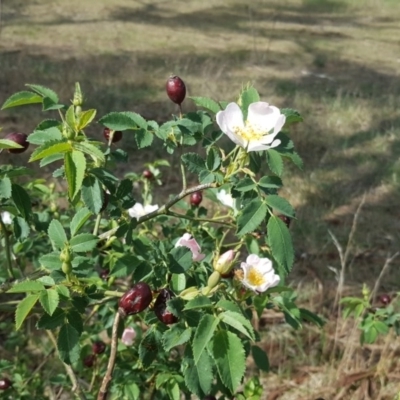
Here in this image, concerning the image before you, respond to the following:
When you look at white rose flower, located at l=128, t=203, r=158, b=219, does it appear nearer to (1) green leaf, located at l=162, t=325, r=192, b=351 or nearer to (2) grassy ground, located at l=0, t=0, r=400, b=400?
(1) green leaf, located at l=162, t=325, r=192, b=351

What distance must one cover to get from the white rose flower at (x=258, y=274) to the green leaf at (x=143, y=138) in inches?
11.4

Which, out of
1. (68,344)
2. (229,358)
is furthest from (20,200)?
(229,358)

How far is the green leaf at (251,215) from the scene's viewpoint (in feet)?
3.49

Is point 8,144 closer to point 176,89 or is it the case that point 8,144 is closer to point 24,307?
point 24,307

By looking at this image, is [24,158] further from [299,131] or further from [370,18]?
[370,18]

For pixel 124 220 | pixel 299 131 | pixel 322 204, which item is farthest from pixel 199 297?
pixel 299 131

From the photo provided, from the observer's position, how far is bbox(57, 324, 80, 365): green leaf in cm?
108

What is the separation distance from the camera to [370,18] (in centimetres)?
889

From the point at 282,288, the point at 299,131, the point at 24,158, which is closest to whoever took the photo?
the point at 282,288

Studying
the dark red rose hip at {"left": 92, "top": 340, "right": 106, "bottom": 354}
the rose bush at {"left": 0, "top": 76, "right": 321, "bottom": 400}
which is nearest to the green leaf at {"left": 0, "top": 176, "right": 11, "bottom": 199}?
the rose bush at {"left": 0, "top": 76, "right": 321, "bottom": 400}

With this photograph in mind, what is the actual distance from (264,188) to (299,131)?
3.58 m

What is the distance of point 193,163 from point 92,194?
0.59ft

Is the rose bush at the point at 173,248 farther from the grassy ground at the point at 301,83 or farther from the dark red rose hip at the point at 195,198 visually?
the grassy ground at the point at 301,83

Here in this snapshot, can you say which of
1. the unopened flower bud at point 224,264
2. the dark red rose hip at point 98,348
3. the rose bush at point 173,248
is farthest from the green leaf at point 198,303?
the dark red rose hip at point 98,348
